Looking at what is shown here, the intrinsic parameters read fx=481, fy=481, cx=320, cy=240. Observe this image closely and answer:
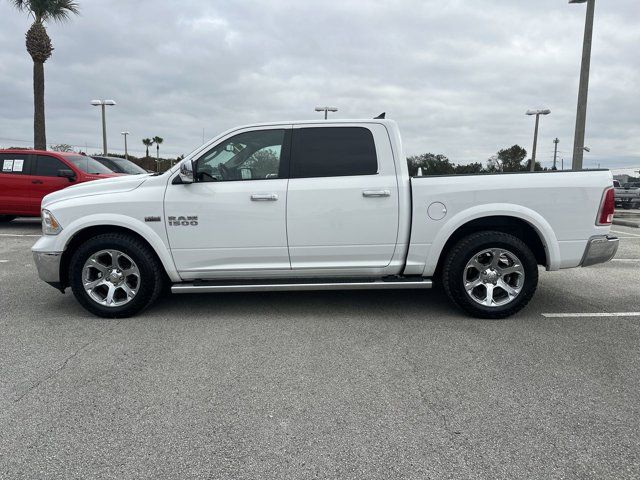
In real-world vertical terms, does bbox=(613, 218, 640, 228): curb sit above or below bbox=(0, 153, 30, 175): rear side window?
below

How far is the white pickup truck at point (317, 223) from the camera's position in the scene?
14.9 ft

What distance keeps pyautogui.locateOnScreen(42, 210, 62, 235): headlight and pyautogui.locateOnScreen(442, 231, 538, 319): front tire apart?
375 cm

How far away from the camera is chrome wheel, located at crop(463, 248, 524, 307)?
15.0 ft

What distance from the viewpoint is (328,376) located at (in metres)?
3.39

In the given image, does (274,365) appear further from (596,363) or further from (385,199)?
(596,363)

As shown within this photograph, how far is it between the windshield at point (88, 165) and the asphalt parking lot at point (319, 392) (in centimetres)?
660

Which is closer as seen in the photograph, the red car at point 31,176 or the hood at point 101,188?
the hood at point 101,188

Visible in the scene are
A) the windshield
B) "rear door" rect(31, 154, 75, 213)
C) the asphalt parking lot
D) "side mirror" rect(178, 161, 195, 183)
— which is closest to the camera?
the asphalt parking lot

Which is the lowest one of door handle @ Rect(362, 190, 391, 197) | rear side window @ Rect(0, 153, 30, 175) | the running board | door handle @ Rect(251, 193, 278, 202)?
the running board

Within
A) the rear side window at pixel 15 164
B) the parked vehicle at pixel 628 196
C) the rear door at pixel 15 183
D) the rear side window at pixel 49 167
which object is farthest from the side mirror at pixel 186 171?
the parked vehicle at pixel 628 196

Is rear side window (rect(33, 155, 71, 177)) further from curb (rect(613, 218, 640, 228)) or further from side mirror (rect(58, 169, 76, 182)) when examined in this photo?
curb (rect(613, 218, 640, 228))

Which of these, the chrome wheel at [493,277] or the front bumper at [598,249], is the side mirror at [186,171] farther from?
the front bumper at [598,249]

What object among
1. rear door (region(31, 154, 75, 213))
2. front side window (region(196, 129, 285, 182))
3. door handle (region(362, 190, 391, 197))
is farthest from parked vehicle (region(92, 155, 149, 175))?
door handle (region(362, 190, 391, 197))

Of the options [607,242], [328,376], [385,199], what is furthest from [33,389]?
[607,242]
